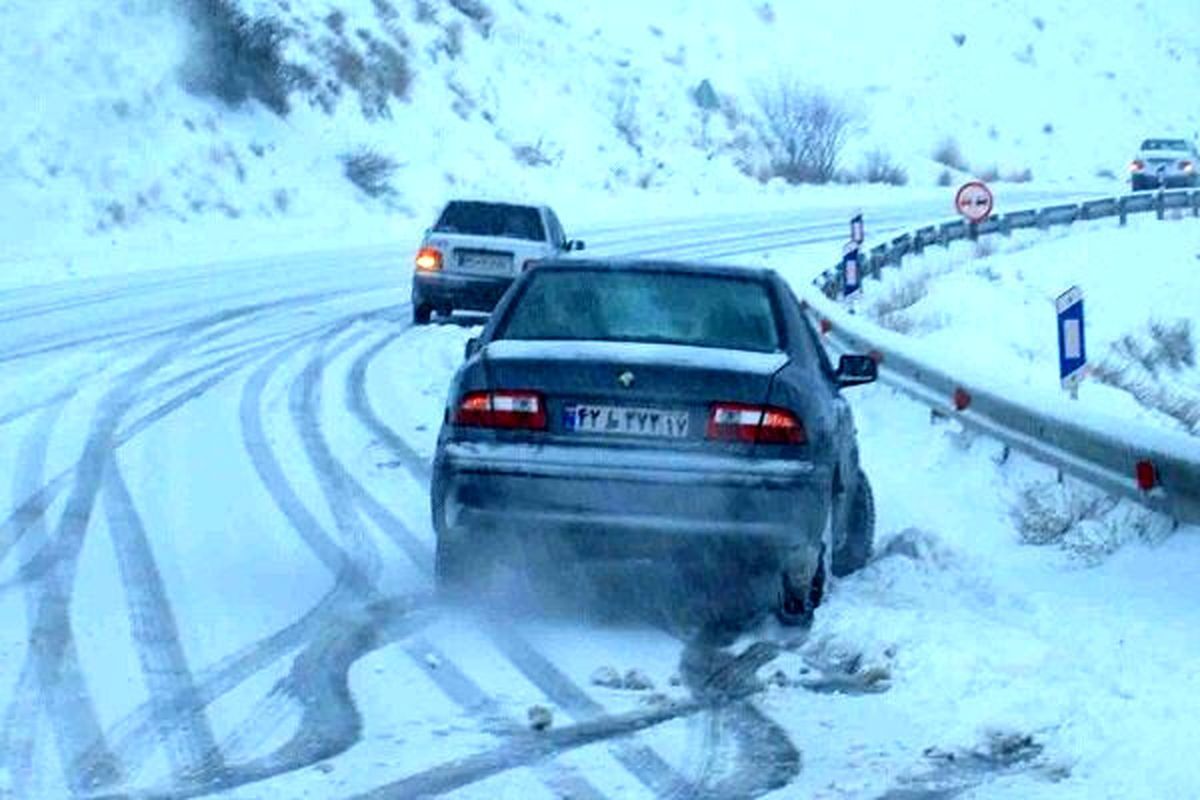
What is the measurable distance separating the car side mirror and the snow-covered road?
814 millimetres

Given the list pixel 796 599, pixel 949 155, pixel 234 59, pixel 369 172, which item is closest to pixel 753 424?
pixel 796 599

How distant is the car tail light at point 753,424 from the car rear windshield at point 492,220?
52.1 feet

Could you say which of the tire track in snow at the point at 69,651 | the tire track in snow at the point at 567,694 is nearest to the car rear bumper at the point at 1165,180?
the tire track in snow at the point at 69,651

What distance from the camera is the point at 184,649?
8.70m

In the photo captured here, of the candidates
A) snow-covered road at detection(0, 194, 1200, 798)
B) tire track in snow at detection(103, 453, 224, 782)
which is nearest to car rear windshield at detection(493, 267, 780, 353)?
snow-covered road at detection(0, 194, 1200, 798)

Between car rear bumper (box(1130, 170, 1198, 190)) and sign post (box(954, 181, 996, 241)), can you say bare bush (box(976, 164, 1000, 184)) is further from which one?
sign post (box(954, 181, 996, 241))

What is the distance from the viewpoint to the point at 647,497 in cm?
903

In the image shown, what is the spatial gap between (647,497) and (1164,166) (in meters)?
45.6

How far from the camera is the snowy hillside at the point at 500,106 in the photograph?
37.2 meters

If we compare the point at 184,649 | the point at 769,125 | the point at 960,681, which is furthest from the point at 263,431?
the point at 769,125

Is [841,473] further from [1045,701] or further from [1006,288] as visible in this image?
[1006,288]

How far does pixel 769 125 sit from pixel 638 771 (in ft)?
193

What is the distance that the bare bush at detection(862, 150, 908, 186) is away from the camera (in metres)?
65.0

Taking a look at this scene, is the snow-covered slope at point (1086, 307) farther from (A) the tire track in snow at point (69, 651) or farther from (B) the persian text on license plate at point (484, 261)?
(A) the tire track in snow at point (69, 651)
